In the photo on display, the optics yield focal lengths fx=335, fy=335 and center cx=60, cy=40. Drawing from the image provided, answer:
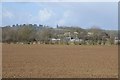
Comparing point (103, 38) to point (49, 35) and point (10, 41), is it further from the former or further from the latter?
point (10, 41)

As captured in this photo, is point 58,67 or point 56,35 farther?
point 56,35

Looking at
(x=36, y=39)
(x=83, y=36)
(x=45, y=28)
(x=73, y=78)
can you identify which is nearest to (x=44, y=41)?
(x=36, y=39)

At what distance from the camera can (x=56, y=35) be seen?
103188 millimetres

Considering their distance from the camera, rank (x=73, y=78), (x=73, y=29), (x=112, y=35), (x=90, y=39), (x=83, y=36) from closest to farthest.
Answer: (x=73, y=78)
(x=112, y=35)
(x=90, y=39)
(x=83, y=36)
(x=73, y=29)

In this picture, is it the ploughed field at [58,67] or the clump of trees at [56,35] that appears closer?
the ploughed field at [58,67]

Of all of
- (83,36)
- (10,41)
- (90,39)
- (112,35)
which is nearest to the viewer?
(10,41)

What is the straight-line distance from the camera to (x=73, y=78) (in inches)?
655

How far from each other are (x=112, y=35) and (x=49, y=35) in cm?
→ 1951

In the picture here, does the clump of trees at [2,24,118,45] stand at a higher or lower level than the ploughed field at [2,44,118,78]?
higher

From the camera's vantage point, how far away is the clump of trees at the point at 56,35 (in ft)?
279

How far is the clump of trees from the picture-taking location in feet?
279

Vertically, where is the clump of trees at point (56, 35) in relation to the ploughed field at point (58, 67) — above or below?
above

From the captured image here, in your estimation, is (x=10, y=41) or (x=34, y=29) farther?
(x=34, y=29)

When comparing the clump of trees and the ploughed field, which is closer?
the ploughed field
